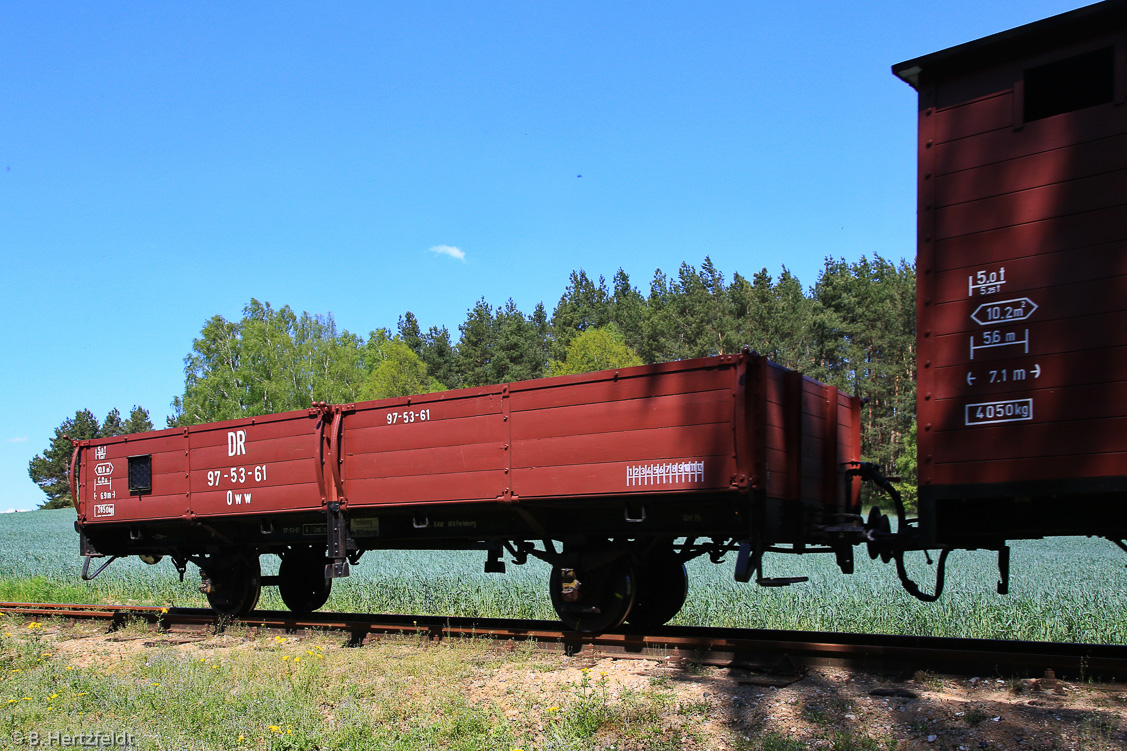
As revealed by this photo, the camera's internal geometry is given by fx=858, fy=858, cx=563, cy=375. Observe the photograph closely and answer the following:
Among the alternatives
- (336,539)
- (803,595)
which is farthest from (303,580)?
(803,595)

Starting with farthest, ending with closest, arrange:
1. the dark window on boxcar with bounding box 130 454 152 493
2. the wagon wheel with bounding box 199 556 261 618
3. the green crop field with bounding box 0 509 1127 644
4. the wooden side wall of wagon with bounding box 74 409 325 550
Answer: the dark window on boxcar with bounding box 130 454 152 493 → the wagon wheel with bounding box 199 556 261 618 → the wooden side wall of wagon with bounding box 74 409 325 550 → the green crop field with bounding box 0 509 1127 644

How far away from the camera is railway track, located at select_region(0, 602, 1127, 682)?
6812 mm

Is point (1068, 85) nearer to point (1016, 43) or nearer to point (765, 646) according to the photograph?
point (1016, 43)

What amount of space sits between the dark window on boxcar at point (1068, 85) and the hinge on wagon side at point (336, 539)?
326 inches

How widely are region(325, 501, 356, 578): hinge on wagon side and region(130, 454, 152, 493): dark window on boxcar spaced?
13.4 ft

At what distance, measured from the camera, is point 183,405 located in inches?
2496

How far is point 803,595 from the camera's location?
13.7 m

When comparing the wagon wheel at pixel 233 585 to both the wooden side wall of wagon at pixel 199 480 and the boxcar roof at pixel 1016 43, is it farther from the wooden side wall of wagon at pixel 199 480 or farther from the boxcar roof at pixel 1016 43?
the boxcar roof at pixel 1016 43

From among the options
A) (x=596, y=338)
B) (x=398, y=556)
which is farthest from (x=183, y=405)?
(x=398, y=556)

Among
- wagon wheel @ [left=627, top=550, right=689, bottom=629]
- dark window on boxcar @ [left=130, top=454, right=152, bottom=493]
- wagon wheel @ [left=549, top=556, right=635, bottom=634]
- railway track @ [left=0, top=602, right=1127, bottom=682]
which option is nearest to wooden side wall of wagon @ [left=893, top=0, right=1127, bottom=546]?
railway track @ [left=0, top=602, right=1127, bottom=682]

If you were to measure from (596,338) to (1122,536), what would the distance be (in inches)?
2186

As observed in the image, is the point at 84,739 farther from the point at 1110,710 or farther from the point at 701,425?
the point at 1110,710

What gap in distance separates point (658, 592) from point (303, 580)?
5889 mm

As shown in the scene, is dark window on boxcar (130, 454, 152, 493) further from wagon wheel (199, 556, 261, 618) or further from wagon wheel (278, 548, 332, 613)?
wagon wheel (278, 548, 332, 613)
